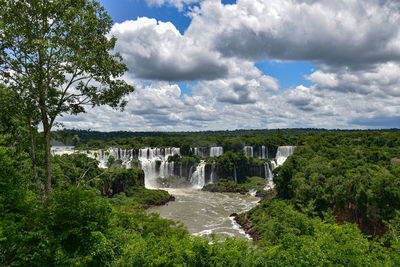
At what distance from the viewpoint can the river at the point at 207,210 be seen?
36.8 metres

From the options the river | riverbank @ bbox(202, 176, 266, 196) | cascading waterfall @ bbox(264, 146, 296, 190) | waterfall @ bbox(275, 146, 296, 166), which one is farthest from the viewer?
Answer: waterfall @ bbox(275, 146, 296, 166)

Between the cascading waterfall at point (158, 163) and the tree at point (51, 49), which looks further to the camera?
the cascading waterfall at point (158, 163)

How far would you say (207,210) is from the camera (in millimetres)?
47125

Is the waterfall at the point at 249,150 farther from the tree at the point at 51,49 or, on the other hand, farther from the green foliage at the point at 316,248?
the tree at the point at 51,49

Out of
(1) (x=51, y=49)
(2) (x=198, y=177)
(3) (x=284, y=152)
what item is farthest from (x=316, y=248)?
(3) (x=284, y=152)

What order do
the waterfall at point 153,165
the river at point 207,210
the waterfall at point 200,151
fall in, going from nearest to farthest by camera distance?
the river at point 207,210
the waterfall at point 153,165
the waterfall at point 200,151

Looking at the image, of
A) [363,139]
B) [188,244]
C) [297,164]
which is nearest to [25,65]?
[188,244]

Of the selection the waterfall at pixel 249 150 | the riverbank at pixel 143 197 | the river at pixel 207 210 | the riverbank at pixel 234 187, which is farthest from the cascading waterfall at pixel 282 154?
the riverbank at pixel 143 197

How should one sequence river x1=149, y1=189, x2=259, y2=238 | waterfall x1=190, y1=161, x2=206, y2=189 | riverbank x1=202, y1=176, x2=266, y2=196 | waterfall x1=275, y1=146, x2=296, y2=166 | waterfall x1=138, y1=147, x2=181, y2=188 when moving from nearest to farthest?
river x1=149, y1=189, x2=259, y2=238, riverbank x1=202, y1=176, x2=266, y2=196, waterfall x1=190, y1=161, x2=206, y2=189, waterfall x1=138, y1=147, x2=181, y2=188, waterfall x1=275, y1=146, x2=296, y2=166

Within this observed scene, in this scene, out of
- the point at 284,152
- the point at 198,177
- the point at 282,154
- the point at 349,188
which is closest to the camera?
the point at 349,188

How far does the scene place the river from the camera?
3684cm

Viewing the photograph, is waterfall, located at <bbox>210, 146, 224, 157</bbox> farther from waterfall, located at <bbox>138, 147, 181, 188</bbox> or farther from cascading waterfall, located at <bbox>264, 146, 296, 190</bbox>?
cascading waterfall, located at <bbox>264, 146, 296, 190</bbox>

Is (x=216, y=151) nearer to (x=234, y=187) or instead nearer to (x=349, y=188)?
(x=234, y=187)

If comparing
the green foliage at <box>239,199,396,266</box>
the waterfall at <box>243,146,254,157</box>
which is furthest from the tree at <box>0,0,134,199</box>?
Result: the waterfall at <box>243,146,254,157</box>
